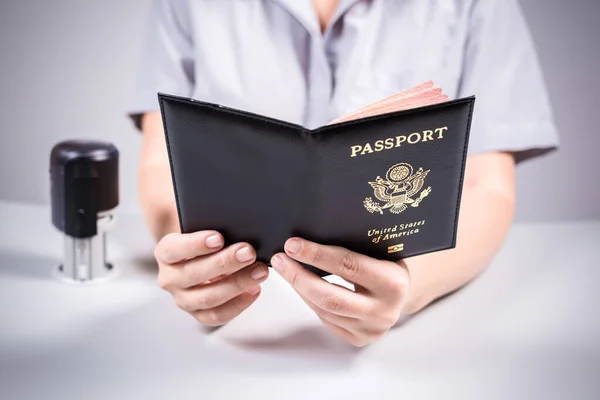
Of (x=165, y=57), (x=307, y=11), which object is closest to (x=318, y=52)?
(x=307, y=11)

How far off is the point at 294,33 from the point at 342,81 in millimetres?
103

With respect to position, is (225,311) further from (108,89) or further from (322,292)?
(108,89)

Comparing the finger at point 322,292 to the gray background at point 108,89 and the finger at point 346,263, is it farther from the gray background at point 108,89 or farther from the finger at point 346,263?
the gray background at point 108,89

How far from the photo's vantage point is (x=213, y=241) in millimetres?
613

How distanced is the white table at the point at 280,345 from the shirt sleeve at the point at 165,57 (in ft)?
0.84

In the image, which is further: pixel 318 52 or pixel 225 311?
pixel 318 52

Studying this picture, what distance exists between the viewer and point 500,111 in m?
0.92

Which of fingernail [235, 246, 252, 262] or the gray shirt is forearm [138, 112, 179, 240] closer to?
the gray shirt

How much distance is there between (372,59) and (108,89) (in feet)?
2.02

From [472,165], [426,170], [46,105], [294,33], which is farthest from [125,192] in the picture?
[426,170]

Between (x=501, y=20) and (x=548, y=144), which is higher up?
(x=501, y=20)

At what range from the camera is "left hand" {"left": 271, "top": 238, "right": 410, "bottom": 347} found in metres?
0.59

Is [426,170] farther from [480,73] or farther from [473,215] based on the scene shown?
[480,73]

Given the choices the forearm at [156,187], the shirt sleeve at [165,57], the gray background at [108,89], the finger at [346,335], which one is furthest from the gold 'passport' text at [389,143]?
the gray background at [108,89]
